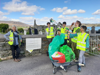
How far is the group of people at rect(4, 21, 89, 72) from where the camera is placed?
10.8 ft

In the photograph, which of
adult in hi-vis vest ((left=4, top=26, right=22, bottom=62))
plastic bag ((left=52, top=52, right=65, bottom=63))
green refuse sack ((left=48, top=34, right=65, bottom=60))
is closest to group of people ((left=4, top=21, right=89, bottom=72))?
adult in hi-vis vest ((left=4, top=26, right=22, bottom=62))

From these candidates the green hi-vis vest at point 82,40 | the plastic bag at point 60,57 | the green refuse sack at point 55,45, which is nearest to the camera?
the plastic bag at point 60,57

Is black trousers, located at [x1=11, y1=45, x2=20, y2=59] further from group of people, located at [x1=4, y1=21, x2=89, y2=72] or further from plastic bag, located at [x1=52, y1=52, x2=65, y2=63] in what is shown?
plastic bag, located at [x1=52, y1=52, x2=65, y2=63]

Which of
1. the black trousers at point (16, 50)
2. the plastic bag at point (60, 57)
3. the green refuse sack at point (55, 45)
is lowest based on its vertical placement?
the black trousers at point (16, 50)

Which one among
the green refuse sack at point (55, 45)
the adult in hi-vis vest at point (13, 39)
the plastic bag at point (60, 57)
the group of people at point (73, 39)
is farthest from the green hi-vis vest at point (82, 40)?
the adult in hi-vis vest at point (13, 39)

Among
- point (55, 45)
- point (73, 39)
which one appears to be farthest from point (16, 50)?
point (73, 39)

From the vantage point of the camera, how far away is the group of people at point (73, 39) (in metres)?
3.29

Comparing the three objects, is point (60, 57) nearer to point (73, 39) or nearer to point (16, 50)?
point (73, 39)

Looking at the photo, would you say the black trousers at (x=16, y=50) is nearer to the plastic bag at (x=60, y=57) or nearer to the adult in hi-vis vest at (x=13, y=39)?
the adult in hi-vis vest at (x=13, y=39)

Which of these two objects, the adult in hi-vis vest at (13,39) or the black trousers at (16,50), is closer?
the adult in hi-vis vest at (13,39)

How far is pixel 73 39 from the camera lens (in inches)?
165

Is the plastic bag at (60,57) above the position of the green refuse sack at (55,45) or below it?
below

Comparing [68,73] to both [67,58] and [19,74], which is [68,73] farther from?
[19,74]

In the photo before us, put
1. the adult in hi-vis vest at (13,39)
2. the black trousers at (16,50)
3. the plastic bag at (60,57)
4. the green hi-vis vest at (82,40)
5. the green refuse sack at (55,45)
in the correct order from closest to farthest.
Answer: the plastic bag at (60,57) < the green refuse sack at (55,45) < the green hi-vis vest at (82,40) < the adult in hi-vis vest at (13,39) < the black trousers at (16,50)
